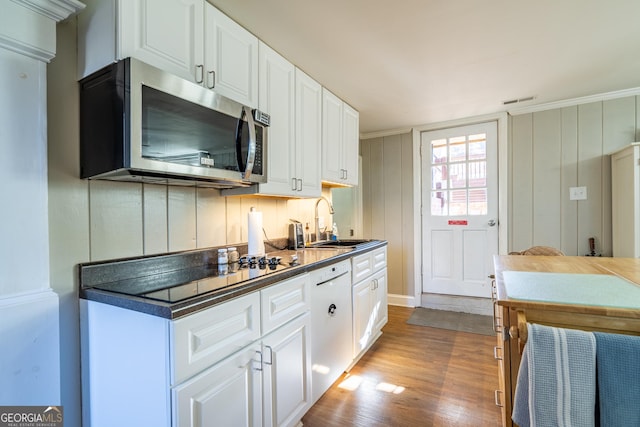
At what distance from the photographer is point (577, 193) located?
2.93 m

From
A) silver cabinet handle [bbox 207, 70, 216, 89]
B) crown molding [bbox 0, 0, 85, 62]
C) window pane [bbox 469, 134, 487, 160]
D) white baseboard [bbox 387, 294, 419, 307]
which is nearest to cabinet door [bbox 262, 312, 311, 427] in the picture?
silver cabinet handle [bbox 207, 70, 216, 89]

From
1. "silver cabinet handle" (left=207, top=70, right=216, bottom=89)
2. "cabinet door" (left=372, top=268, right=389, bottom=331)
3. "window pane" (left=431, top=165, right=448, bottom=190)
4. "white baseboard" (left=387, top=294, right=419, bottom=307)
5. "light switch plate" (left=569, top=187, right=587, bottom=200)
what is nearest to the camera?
"silver cabinet handle" (left=207, top=70, right=216, bottom=89)

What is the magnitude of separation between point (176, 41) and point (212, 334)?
4.16 ft

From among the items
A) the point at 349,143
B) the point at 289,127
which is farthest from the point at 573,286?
the point at 349,143

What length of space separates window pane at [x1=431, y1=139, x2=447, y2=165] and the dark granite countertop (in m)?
2.56

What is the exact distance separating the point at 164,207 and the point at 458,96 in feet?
8.96

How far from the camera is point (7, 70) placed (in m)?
1.04

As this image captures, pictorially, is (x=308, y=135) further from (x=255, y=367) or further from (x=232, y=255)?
(x=255, y=367)

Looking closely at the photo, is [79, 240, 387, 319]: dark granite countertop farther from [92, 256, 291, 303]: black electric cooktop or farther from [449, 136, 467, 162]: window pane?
[449, 136, 467, 162]: window pane

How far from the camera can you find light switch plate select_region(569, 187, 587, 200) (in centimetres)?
290

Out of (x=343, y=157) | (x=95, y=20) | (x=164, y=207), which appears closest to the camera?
(x=95, y=20)

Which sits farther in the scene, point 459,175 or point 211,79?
point 459,175

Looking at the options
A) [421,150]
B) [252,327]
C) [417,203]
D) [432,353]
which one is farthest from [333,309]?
[421,150]

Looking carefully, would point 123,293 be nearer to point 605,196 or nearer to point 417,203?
point 417,203
